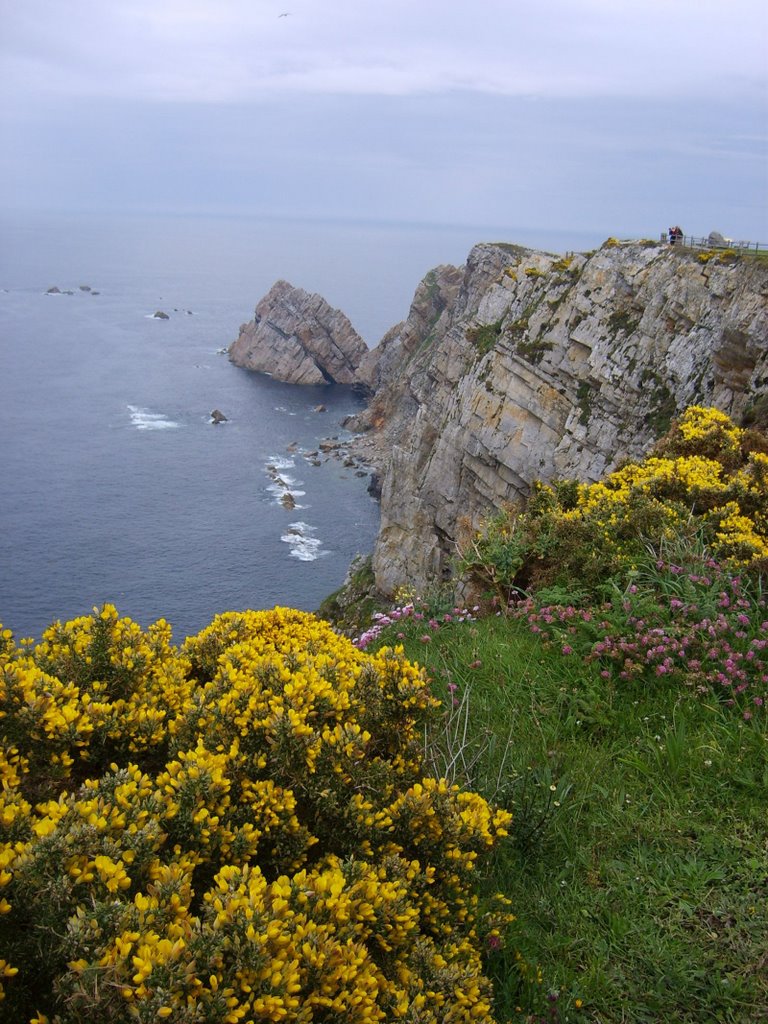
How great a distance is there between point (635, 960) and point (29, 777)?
5128mm

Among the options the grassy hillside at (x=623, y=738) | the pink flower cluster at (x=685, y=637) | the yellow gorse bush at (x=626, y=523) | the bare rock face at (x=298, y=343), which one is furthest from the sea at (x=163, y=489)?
the pink flower cluster at (x=685, y=637)

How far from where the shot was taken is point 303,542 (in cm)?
7900

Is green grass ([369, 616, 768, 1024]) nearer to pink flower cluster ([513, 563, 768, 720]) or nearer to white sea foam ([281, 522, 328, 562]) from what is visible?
pink flower cluster ([513, 563, 768, 720])

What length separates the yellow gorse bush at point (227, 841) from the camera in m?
4.16

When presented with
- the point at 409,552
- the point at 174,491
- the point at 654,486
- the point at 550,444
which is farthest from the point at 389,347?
the point at 654,486

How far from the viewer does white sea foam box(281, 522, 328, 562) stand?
76144 mm

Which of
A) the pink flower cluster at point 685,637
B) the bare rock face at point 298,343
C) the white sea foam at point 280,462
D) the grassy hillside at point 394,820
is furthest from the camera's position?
the bare rock face at point 298,343

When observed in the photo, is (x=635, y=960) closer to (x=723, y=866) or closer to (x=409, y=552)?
(x=723, y=866)

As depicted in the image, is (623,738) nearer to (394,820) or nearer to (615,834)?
(615,834)

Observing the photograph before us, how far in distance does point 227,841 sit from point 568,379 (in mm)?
43392

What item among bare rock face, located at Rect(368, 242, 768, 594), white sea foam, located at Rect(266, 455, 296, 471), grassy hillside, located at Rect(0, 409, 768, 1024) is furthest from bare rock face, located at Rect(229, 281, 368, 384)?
grassy hillside, located at Rect(0, 409, 768, 1024)

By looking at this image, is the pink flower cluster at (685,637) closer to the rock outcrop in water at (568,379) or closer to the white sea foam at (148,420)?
the rock outcrop in water at (568,379)

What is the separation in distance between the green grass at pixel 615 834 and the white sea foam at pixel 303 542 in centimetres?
6620

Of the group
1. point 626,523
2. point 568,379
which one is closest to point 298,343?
point 568,379
